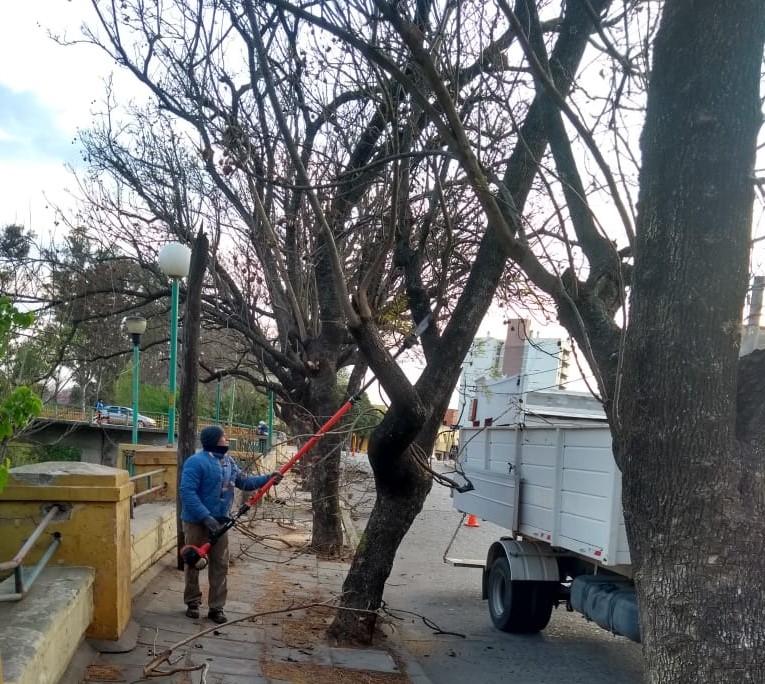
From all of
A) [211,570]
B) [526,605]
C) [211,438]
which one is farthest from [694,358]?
[526,605]

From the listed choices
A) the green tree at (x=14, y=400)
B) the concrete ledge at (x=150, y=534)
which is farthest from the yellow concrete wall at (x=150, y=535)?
the green tree at (x=14, y=400)

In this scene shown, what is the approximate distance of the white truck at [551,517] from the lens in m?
6.64

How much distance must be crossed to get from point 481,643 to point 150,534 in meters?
3.57

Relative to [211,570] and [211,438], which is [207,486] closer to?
[211,438]

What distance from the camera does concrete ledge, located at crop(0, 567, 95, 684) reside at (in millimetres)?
3615

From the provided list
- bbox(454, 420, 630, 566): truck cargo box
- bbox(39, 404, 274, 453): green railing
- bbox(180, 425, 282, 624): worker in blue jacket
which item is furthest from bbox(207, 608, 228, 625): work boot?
bbox(454, 420, 630, 566): truck cargo box

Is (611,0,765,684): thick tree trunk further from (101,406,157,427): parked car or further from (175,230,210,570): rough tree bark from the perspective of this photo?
(101,406,157,427): parked car

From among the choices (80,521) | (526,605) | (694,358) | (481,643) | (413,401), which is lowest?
(481,643)

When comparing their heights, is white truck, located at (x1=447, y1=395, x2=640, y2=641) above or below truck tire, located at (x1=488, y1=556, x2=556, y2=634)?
above

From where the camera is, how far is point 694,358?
9.50ft

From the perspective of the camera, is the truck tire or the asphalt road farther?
the truck tire

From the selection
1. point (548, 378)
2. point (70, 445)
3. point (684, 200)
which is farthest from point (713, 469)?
point (70, 445)

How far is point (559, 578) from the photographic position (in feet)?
27.1

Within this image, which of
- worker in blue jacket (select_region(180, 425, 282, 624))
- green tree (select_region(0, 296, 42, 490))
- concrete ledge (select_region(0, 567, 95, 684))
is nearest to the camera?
green tree (select_region(0, 296, 42, 490))
